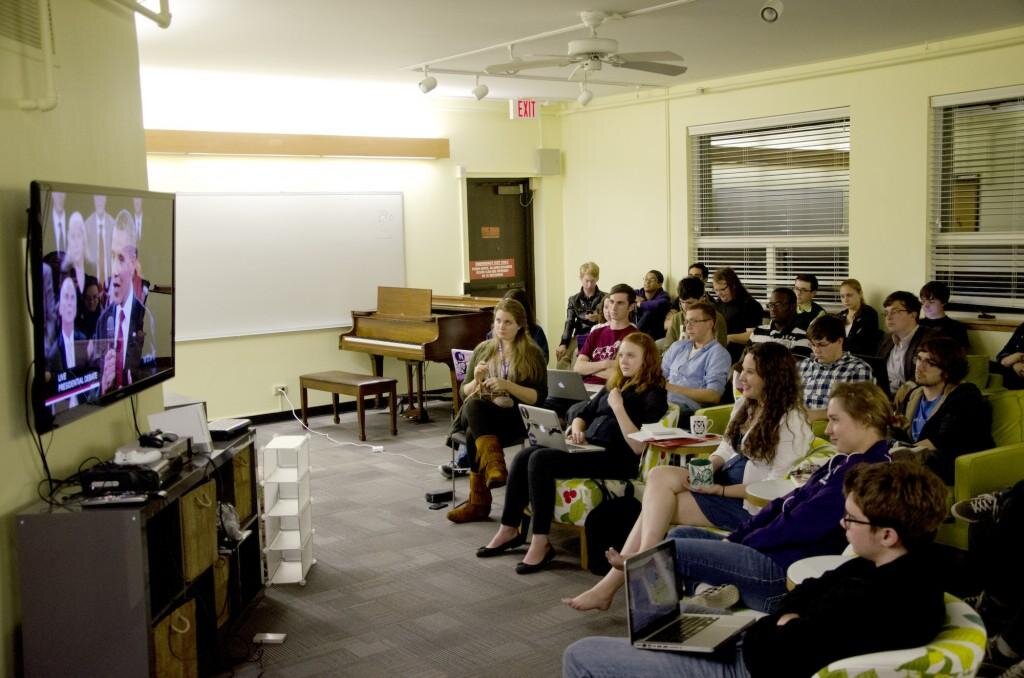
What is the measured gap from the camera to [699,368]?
6.05 meters

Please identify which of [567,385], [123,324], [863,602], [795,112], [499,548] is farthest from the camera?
[795,112]

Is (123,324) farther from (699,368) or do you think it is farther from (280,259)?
(280,259)

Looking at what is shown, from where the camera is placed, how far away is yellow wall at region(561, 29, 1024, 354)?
7.80 metres

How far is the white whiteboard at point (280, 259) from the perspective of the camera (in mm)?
8961

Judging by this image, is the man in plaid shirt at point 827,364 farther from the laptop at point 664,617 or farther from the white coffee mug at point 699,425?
the laptop at point 664,617

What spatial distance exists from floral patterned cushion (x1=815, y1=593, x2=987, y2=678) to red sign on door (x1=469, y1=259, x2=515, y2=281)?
342 inches

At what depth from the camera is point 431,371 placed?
10461mm

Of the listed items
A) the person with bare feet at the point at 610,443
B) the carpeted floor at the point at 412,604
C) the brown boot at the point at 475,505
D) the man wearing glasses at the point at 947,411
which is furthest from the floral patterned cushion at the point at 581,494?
the man wearing glasses at the point at 947,411

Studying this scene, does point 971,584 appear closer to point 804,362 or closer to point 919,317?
point 804,362

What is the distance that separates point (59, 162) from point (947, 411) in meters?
4.17

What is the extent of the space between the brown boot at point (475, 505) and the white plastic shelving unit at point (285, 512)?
1145 mm

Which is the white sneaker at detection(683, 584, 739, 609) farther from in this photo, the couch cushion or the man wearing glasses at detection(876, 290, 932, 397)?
the man wearing glasses at detection(876, 290, 932, 397)

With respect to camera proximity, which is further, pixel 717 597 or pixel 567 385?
pixel 567 385

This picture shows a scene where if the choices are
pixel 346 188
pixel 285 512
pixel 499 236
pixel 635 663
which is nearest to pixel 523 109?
pixel 499 236
